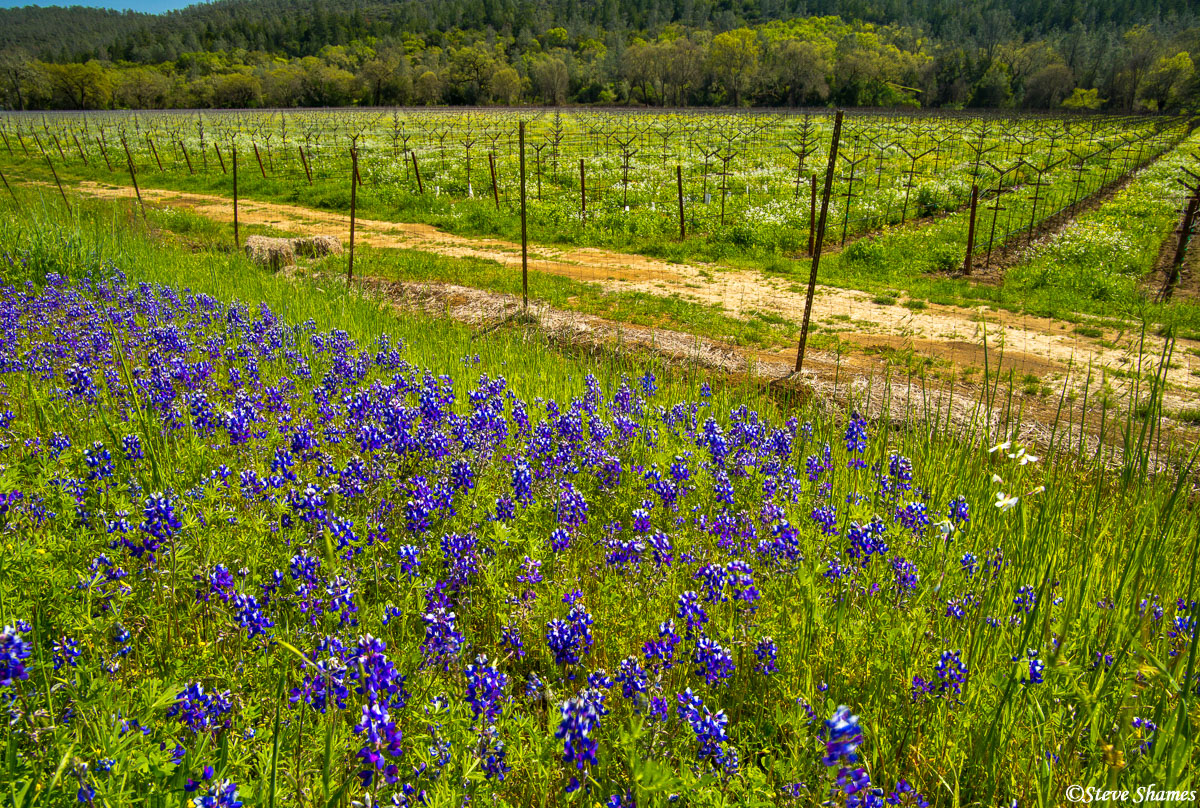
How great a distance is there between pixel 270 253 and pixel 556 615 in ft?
45.5

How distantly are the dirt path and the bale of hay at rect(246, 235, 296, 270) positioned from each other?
167 inches

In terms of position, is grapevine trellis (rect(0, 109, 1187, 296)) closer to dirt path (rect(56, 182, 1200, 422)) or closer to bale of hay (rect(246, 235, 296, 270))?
dirt path (rect(56, 182, 1200, 422))

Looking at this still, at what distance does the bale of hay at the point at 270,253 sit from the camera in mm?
13836

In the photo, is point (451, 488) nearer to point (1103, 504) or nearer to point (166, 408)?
point (166, 408)

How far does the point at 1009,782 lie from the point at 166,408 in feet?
17.3

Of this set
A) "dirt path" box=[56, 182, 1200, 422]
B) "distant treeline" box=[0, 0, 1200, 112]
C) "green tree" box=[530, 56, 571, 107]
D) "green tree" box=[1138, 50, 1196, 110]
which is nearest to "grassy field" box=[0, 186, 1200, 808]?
"dirt path" box=[56, 182, 1200, 422]

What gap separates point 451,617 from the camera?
2.27 m

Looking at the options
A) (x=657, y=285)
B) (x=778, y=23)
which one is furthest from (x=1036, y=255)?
(x=778, y=23)

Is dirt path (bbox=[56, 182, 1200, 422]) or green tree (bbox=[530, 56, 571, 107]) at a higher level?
green tree (bbox=[530, 56, 571, 107])

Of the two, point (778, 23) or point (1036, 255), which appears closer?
point (1036, 255)

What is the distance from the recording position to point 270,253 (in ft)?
46.0

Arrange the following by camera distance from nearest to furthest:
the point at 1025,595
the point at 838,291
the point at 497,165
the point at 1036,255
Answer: the point at 1025,595 → the point at 838,291 → the point at 1036,255 → the point at 497,165

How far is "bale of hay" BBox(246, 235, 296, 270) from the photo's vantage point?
13.8 metres

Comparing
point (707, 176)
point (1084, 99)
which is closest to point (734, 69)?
point (1084, 99)
